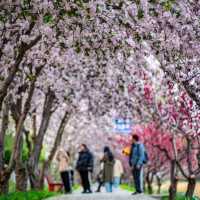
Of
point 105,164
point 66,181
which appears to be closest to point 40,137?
point 66,181

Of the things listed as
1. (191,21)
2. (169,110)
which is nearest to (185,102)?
(169,110)

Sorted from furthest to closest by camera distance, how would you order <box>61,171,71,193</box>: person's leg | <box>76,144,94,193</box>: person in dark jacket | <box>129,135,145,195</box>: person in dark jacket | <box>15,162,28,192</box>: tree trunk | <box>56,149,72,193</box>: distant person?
1. <box>61,171,71,193</box>: person's leg
2. <box>56,149,72,193</box>: distant person
3. <box>76,144,94,193</box>: person in dark jacket
4. <box>15,162,28,192</box>: tree trunk
5. <box>129,135,145,195</box>: person in dark jacket

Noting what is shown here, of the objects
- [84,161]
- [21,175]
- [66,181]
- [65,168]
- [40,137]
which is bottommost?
[66,181]

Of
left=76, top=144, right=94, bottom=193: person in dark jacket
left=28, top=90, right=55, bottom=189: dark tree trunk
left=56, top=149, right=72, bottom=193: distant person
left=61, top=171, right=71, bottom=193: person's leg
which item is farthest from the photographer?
left=61, top=171, right=71, bottom=193: person's leg

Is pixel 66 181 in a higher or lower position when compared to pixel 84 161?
lower

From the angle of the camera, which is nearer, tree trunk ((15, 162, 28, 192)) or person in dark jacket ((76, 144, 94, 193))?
tree trunk ((15, 162, 28, 192))

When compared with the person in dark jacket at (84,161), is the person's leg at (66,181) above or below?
below

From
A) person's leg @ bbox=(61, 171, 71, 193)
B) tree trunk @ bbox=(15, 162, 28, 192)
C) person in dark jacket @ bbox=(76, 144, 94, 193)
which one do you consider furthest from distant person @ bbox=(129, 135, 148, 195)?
person's leg @ bbox=(61, 171, 71, 193)

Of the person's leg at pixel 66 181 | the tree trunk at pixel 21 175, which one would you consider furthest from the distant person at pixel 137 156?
the person's leg at pixel 66 181

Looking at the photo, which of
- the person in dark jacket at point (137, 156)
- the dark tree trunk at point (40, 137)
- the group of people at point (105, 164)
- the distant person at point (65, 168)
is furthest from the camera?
the distant person at point (65, 168)

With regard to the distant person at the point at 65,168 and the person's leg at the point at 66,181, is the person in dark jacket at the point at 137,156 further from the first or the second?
the person's leg at the point at 66,181

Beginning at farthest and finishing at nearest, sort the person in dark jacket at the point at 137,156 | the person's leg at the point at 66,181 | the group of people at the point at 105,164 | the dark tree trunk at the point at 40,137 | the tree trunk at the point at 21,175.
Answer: the person's leg at the point at 66,181
the dark tree trunk at the point at 40,137
the tree trunk at the point at 21,175
the group of people at the point at 105,164
the person in dark jacket at the point at 137,156

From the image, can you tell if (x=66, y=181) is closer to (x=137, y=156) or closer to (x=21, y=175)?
(x=21, y=175)

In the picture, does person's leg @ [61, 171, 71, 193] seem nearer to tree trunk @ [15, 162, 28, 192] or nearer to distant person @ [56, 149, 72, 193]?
distant person @ [56, 149, 72, 193]
